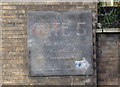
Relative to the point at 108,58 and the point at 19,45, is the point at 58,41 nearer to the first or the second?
the point at 19,45

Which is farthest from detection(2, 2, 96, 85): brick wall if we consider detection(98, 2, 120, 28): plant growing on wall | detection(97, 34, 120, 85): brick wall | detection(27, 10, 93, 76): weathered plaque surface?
detection(97, 34, 120, 85): brick wall

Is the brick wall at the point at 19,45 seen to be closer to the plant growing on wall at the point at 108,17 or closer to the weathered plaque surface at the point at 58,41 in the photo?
the weathered plaque surface at the point at 58,41

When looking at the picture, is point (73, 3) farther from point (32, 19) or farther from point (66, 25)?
point (32, 19)

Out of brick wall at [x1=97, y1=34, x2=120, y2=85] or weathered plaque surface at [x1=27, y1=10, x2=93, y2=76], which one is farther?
brick wall at [x1=97, y1=34, x2=120, y2=85]

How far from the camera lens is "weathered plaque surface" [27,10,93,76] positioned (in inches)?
259

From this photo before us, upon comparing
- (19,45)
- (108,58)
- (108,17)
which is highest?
(108,17)

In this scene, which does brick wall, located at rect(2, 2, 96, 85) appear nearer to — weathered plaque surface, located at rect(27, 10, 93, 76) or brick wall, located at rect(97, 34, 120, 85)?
weathered plaque surface, located at rect(27, 10, 93, 76)

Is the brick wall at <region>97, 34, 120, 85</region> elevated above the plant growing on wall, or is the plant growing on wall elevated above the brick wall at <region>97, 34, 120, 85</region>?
the plant growing on wall

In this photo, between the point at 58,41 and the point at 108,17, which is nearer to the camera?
the point at 58,41

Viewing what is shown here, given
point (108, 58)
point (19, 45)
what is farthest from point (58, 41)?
point (108, 58)

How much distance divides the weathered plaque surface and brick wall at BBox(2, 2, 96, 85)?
6.8 inches

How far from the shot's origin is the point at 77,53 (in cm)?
662

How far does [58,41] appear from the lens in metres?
6.62

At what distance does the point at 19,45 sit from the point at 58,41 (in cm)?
123
